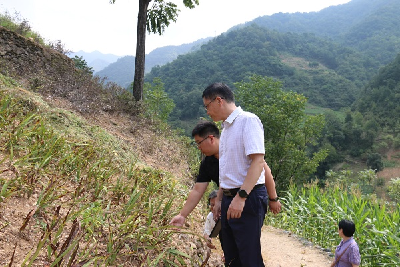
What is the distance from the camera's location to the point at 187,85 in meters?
75.8

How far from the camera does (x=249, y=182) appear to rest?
1.90 metres

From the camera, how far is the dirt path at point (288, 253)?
4.59 metres

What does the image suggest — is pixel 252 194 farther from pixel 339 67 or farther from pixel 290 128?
pixel 339 67

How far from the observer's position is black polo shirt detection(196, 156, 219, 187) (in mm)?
2625

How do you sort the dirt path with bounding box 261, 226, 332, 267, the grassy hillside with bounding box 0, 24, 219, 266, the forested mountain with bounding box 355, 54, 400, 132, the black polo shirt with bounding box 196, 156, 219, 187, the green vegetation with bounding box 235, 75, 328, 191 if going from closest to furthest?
the grassy hillside with bounding box 0, 24, 219, 266
the black polo shirt with bounding box 196, 156, 219, 187
the dirt path with bounding box 261, 226, 332, 267
the green vegetation with bounding box 235, 75, 328, 191
the forested mountain with bounding box 355, 54, 400, 132

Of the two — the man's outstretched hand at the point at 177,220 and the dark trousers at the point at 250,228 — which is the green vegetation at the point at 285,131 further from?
the dark trousers at the point at 250,228

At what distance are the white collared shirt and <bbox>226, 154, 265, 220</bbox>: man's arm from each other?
80mm

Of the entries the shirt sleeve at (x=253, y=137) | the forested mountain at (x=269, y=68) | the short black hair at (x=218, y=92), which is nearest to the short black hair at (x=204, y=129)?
the short black hair at (x=218, y=92)

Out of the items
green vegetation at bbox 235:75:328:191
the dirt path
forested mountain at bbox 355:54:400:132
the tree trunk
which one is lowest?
forested mountain at bbox 355:54:400:132

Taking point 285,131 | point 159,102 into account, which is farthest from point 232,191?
point 285,131

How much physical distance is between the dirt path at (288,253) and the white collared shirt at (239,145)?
2.67 meters

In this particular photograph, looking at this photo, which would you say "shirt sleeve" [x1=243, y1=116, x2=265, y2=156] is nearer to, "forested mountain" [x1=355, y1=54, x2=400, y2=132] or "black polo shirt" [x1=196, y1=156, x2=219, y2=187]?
"black polo shirt" [x1=196, y1=156, x2=219, y2=187]

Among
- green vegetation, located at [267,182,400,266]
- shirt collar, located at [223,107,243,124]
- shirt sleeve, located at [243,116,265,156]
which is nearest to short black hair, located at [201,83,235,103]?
shirt collar, located at [223,107,243,124]

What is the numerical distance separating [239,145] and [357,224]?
4.23 m
